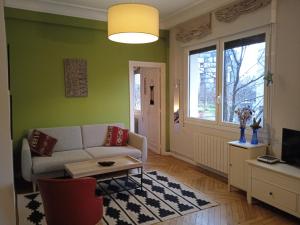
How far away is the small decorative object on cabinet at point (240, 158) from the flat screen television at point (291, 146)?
1.08 feet

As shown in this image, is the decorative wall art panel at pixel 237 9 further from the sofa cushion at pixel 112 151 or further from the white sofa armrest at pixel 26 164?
the white sofa armrest at pixel 26 164

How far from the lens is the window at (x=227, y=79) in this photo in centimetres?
354

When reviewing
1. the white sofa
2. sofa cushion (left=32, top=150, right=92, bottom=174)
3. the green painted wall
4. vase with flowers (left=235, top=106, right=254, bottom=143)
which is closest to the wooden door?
the green painted wall

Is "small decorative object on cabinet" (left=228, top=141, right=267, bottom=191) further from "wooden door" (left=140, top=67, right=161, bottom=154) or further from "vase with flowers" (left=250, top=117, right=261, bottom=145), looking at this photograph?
"wooden door" (left=140, top=67, right=161, bottom=154)

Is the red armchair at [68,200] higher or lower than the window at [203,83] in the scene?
lower

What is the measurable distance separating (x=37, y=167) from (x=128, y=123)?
6.76ft

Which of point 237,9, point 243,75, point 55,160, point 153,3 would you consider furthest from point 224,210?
point 153,3

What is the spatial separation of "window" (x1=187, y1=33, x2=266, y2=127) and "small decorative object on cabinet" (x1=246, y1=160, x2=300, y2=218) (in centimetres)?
84

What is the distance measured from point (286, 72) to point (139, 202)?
243 cm

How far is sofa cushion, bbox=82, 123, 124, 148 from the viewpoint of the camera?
440 cm

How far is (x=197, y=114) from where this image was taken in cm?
471

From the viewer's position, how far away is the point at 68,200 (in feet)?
6.82

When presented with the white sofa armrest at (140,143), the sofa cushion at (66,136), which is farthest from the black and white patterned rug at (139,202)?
the sofa cushion at (66,136)

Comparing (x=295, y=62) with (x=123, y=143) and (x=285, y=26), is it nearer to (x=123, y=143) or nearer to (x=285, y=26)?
(x=285, y=26)
